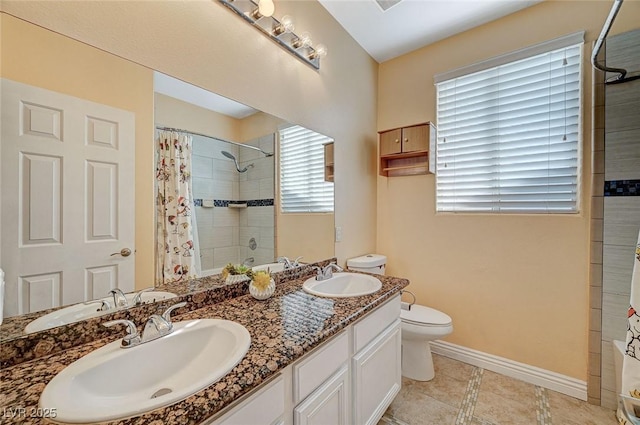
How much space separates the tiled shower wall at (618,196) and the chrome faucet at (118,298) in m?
2.54

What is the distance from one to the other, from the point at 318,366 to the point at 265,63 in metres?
1.53

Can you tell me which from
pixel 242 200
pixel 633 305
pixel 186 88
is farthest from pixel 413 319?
pixel 186 88

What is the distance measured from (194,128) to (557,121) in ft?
7.50

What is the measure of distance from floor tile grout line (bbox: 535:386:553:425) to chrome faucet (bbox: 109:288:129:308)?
225 centimetres

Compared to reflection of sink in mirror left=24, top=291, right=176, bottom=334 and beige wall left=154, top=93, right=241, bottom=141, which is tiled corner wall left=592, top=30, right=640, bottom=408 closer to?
beige wall left=154, top=93, right=241, bottom=141

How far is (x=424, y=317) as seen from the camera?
1912mm

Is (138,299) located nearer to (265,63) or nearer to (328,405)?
(328,405)

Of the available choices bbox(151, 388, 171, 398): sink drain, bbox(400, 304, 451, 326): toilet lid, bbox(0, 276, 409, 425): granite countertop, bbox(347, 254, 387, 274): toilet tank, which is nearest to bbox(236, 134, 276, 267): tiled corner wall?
bbox(0, 276, 409, 425): granite countertop

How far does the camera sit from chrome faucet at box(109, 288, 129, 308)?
36.1 inches

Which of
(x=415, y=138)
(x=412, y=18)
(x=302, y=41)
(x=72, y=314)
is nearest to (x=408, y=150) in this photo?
(x=415, y=138)

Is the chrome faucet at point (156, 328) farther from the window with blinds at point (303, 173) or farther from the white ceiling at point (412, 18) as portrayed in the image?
the white ceiling at point (412, 18)

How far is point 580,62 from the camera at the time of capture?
172 centimetres

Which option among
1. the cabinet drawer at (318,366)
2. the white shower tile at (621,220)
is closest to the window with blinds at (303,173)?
the cabinet drawer at (318,366)

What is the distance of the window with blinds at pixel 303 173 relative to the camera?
1.68 meters
